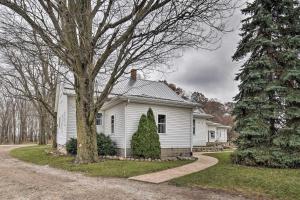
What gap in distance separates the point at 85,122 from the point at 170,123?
605 cm

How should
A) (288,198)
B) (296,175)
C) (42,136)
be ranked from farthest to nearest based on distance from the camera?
1. (42,136)
2. (296,175)
3. (288,198)

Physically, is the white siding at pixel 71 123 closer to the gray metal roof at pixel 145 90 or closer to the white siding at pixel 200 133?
the gray metal roof at pixel 145 90

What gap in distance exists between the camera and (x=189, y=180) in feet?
28.3

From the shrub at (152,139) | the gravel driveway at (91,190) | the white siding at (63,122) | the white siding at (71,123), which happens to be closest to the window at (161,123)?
the shrub at (152,139)

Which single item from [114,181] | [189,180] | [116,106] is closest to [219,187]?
[189,180]

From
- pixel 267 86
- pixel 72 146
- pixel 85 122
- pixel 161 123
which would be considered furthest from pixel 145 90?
pixel 267 86

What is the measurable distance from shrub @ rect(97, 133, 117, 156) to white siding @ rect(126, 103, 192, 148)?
119 centimetres

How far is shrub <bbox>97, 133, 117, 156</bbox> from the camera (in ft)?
51.8

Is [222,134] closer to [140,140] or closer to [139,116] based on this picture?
[139,116]

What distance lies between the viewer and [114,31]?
37.2ft

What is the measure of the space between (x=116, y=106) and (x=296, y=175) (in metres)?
10.5

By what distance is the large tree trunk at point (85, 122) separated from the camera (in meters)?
12.3

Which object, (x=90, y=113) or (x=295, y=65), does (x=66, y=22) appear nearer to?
(x=90, y=113)

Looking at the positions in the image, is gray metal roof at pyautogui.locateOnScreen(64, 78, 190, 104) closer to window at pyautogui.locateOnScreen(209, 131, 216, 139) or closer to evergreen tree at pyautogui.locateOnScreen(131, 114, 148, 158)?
evergreen tree at pyautogui.locateOnScreen(131, 114, 148, 158)
